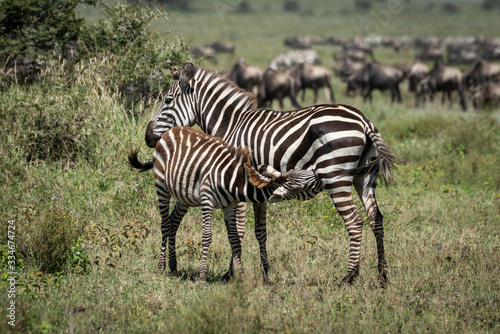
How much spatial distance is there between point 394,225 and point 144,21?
21.0ft

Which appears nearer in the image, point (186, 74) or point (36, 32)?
point (186, 74)

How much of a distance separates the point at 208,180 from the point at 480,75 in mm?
22624

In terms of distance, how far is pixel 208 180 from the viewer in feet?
17.1

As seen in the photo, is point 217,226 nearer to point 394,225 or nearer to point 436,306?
point 394,225

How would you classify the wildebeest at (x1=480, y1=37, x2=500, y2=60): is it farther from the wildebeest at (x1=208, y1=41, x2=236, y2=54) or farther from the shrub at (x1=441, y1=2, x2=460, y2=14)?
the shrub at (x1=441, y1=2, x2=460, y2=14)

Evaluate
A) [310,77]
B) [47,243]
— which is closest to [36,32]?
[47,243]

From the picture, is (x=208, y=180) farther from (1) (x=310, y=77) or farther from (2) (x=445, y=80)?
(2) (x=445, y=80)

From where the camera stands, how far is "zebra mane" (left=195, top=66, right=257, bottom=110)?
20.4 ft

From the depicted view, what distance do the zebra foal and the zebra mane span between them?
83cm

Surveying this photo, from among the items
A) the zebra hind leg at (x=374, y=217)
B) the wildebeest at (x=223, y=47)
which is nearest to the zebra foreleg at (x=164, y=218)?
the zebra hind leg at (x=374, y=217)

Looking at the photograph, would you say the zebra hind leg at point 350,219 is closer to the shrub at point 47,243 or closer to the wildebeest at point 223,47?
the shrub at point 47,243

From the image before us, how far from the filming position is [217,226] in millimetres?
7352

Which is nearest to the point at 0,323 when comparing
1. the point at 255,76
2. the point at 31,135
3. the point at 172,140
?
the point at 172,140

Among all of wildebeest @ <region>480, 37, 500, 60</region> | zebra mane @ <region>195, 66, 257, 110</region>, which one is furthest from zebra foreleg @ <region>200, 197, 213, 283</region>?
wildebeest @ <region>480, 37, 500, 60</region>
